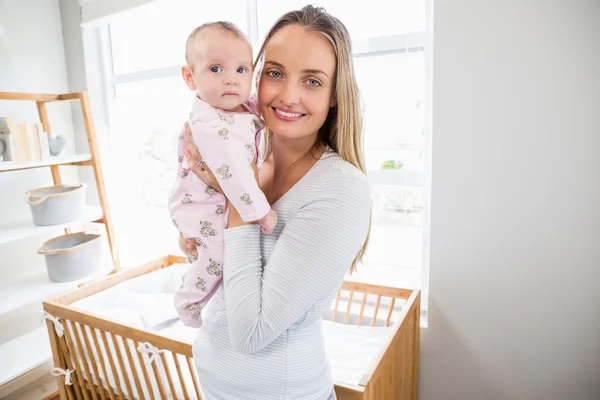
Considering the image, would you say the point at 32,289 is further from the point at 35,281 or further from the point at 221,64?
the point at 221,64

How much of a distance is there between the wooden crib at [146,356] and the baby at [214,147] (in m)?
0.50

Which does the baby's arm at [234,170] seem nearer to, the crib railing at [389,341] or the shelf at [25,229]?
the crib railing at [389,341]

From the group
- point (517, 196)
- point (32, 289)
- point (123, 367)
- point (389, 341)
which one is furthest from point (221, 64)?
point (32, 289)

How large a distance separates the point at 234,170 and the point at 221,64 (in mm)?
254

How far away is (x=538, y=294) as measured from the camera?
4.60ft

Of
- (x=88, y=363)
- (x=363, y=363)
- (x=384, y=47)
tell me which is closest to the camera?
(x=363, y=363)

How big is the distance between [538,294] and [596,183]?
1.36 feet

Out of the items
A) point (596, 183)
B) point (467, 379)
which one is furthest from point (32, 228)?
point (596, 183)

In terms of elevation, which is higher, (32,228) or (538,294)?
(32,228)

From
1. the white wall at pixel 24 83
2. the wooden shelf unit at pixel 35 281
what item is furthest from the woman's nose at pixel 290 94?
the white wall at pixel 24 83

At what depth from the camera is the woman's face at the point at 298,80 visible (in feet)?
2.72

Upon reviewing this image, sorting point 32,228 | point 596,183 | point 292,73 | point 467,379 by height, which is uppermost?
point 292,73

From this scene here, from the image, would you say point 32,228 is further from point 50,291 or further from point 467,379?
point 467,379

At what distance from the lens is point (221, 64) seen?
0.89 m
